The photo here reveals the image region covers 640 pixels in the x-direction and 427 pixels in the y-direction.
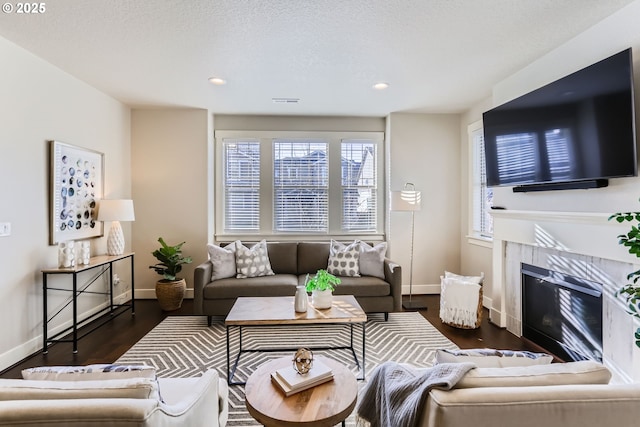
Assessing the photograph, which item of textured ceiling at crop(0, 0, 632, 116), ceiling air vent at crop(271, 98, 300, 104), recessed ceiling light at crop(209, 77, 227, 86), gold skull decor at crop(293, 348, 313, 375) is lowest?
gold skull decor at crop(293, 348, 313, 375)

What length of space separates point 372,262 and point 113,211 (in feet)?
10.2

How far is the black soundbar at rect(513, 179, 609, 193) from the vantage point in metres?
2.35

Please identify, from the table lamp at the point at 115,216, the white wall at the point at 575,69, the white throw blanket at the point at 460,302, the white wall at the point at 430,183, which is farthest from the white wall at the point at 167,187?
Answer: the white wall at the point at 575,69

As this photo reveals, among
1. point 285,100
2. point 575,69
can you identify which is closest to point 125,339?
point 285,100

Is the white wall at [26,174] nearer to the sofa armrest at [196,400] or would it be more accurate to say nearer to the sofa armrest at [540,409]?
the sofa armrest at [196,400]

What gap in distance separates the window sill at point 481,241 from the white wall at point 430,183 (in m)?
0.33

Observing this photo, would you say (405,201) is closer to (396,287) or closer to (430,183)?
(430,183)

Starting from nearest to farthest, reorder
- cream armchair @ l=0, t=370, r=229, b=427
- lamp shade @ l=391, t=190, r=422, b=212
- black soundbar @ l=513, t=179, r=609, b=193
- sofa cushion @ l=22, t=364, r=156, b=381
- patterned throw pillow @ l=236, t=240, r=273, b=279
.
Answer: cream armchair @ l=0, t=370, r=229, b=427 → sofa cushion @ l=22, t=364, r=156, b=381 → black soundbar @ l=513, t=179, r=609, b=193 → patterned throw pillow @ l=236, t=240, r=273, b=279 → lamp shade @ l=391, t=190, r=422, b=212

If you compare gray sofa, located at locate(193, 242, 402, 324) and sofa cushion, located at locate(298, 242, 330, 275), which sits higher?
sofa cushion, located at locate(298, 242, 330, 275)

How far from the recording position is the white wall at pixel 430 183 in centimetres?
468

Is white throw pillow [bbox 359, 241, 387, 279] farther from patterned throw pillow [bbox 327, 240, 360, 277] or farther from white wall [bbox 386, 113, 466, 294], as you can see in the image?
white wall [bbox 386, 113, 466, 294]

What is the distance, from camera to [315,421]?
1328 millimetres

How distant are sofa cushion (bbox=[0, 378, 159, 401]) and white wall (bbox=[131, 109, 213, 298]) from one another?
3.50 m

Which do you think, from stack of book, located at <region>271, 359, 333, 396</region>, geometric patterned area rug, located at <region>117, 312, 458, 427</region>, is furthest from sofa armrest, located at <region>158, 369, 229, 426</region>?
geometric patterned area rug, located at <region>117, 312, 458, 427</region>
